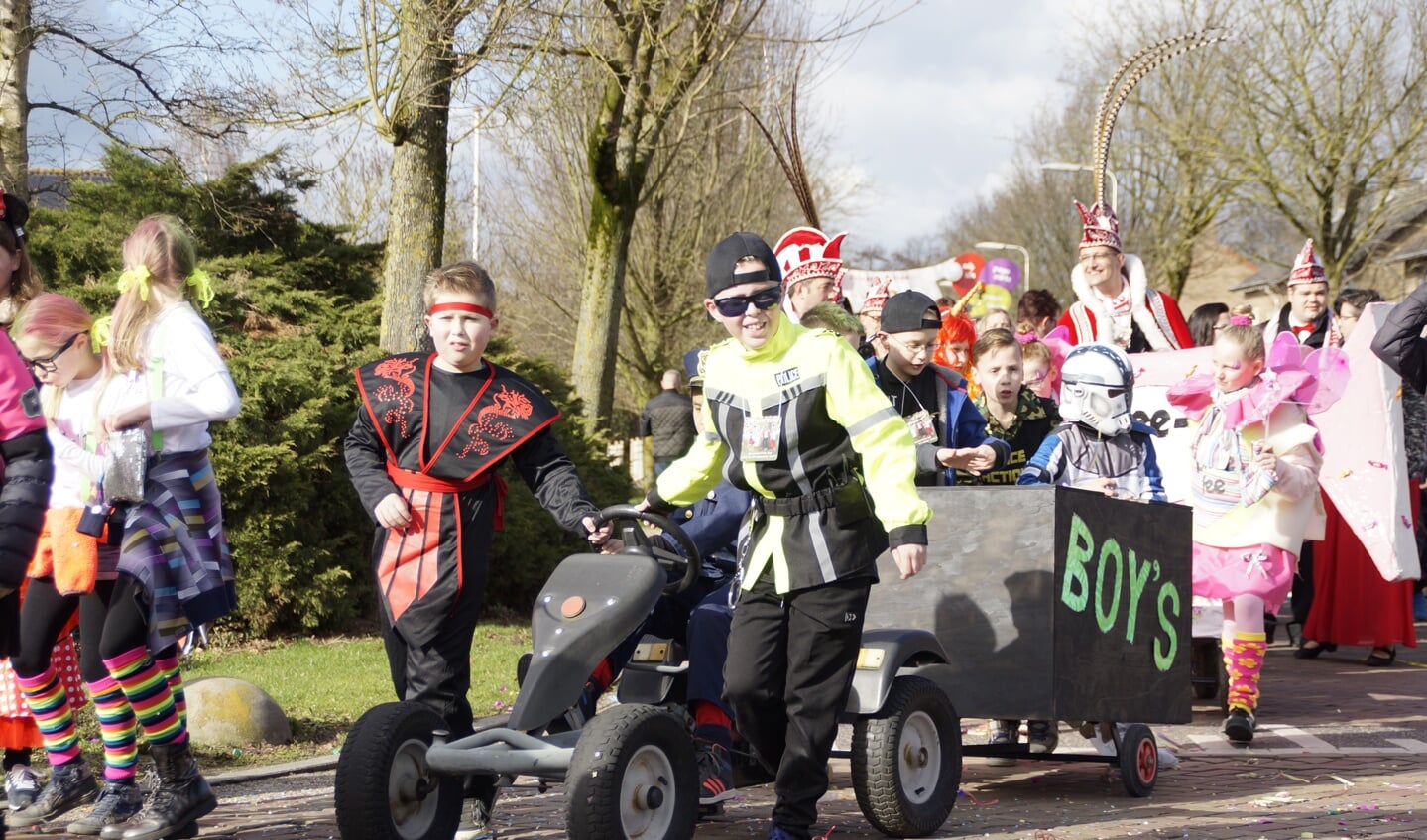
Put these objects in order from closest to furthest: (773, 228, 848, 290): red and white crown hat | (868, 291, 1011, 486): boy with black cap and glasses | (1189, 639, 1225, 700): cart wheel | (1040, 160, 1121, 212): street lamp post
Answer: (868, 291, 1011, 486): boy with black cap and glasses, (1189, 639, 1225, 700): cart wheel, (773, 228, 848, 290): red and white crown hat, (1040, 160, 1121, 212): street lamp post

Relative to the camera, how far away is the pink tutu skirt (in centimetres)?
712

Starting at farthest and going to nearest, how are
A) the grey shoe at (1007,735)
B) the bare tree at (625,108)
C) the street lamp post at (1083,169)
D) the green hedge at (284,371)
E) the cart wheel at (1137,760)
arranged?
the street lamp post at (1083,169) < the bare tree at (625,108) < the green hedge at (284,371) < the grey shoe at (1007,735) < the cart wheel at (1137,760)

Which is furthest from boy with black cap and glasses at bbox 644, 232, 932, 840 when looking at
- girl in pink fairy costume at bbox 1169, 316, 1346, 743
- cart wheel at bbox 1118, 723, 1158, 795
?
girl in pink fairy costume at bbox 1169, 316, 1346, 743

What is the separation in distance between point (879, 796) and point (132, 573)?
2.31 m

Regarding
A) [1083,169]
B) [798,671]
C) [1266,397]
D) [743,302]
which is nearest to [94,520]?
[743,302]

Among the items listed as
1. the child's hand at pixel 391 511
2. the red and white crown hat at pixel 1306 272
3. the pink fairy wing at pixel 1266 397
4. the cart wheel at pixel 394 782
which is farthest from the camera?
the red and white crown hat at pixel 1306 272

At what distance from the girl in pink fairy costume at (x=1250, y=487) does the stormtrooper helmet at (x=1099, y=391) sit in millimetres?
1079

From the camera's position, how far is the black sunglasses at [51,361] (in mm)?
4957

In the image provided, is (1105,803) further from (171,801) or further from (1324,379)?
(171,801)

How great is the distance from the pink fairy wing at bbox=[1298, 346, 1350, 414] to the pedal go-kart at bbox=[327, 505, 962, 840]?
136 inches

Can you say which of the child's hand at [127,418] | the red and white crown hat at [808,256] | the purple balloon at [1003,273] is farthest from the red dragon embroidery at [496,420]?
the purple balloon at [1003,273]

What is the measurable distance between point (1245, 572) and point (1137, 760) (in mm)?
1714

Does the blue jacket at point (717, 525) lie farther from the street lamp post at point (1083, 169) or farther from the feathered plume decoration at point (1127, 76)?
the street lamp post at point (1083, 169)

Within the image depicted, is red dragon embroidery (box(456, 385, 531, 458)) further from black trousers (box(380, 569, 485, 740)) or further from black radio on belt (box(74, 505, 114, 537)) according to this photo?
black radio on belt (box(74, 505, 114, 537))
